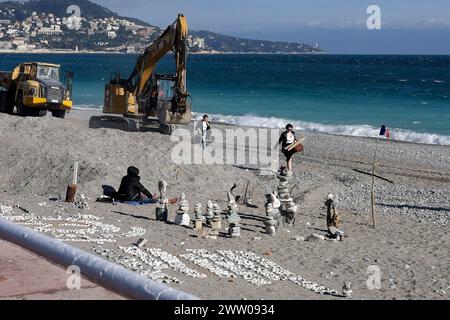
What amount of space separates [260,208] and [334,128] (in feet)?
81.6

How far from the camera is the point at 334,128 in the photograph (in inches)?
1599

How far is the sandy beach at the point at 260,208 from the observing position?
35.8 ft

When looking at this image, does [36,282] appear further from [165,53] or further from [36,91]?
[36,91]

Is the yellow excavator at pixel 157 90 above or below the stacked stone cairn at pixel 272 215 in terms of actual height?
above

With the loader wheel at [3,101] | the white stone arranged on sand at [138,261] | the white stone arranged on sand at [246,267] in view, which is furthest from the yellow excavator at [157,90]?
the white stone arranged on sand at [138,261]

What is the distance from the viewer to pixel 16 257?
8.09 meters

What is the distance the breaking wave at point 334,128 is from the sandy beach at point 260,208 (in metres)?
7.58

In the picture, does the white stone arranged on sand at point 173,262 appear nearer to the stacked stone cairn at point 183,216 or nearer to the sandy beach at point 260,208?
the sandy beach at point 260,208

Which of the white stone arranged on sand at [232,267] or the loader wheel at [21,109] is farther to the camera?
the loader wheel at [21,109]

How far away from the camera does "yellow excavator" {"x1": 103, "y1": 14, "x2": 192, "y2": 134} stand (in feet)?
90.1

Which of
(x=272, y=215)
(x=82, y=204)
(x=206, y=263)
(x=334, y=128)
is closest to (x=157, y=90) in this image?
(x=334, y=128)

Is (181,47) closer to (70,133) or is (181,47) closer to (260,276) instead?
(70,133)
